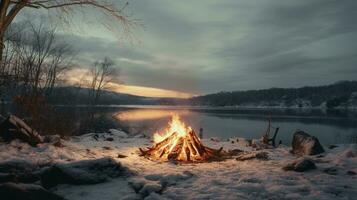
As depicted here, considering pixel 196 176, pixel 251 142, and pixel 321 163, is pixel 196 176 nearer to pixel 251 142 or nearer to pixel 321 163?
pixel 321 163

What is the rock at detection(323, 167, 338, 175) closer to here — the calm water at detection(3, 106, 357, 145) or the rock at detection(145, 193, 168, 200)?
the rock at detection(145, 193, 168, 200)

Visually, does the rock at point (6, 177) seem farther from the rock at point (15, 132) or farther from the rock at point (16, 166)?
the rock at point (15, 132)

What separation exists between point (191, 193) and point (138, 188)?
1.31 metres

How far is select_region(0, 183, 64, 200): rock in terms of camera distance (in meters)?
6.69

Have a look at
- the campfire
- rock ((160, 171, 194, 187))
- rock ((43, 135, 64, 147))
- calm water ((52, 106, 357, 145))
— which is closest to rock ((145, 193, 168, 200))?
rock ((160, 171, 194, 187))

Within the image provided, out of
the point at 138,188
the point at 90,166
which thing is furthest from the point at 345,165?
the point at 90,166

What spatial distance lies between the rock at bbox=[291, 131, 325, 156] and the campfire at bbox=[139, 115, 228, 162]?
111 inches

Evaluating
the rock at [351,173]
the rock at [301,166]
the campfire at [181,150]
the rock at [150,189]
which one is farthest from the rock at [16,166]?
the rock at [351,173]

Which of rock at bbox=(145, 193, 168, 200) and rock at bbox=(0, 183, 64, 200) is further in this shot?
rock at bbox=(145, 193, 168, 200)

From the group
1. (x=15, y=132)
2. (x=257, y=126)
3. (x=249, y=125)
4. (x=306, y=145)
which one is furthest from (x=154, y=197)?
(x=249, y=125)

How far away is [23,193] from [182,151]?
6.41m

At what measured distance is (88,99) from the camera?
4797cm

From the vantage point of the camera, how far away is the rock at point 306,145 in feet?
42.4

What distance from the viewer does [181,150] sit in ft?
40.7
